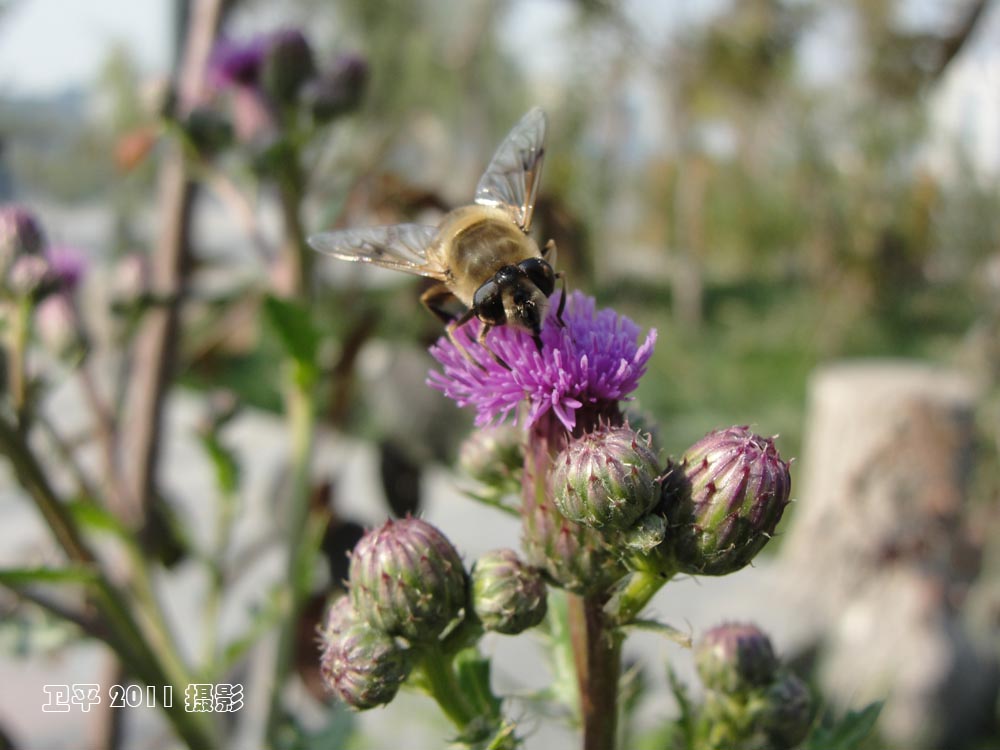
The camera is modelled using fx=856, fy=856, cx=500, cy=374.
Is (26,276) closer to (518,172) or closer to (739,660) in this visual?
(518,172)

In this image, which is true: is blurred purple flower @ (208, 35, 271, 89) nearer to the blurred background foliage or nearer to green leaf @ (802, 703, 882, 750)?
green leaf @ (802, 703, 882, 750)

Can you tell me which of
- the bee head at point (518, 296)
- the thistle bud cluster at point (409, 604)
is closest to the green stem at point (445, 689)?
the thistle bud cluster at point (409, 604)

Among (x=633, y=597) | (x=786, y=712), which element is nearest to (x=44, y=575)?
(x=633, y=597)

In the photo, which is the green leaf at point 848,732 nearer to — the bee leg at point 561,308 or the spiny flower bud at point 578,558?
the spiny flower bud at point 578,558

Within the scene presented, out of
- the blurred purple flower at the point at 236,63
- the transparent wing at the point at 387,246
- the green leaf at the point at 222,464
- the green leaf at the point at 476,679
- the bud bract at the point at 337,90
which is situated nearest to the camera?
the green leaf at the point at 476,679

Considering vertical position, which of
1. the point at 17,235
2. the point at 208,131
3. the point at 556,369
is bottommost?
the point at 556,369

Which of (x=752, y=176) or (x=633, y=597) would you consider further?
(x=752, y=176)

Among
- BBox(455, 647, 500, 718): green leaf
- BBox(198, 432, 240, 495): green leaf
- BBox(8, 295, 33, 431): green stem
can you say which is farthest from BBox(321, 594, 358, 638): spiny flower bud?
BBox(198, 432, 240, 495): green leaf
